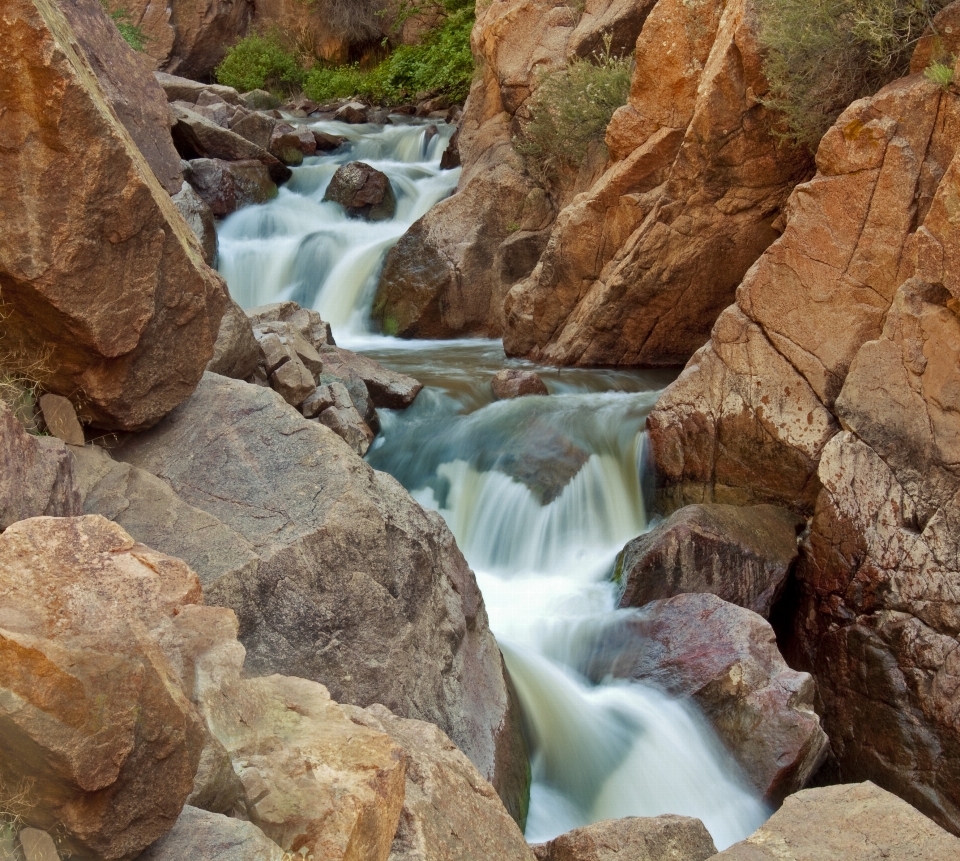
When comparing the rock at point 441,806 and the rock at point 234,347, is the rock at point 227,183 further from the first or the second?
the rock at point 441,806

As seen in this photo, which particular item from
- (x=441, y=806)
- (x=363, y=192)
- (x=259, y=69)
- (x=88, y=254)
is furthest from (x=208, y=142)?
(x=441, y=806)

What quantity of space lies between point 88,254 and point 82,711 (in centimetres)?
255

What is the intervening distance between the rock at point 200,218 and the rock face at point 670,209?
14.4ft

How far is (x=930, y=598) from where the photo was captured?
223 inches

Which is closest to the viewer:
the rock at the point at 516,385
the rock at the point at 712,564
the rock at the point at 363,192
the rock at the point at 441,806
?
the rock at the point at 441,806

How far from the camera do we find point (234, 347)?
20.7 feet

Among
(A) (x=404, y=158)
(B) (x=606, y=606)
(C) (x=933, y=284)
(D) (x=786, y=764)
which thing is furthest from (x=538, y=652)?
(A) (x=404, y=158)

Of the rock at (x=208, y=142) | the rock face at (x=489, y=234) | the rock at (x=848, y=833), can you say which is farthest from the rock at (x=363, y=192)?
the rock at (x=848, y=833)

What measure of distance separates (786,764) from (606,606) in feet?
6.36

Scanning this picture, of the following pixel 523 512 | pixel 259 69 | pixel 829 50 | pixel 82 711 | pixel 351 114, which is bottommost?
pixel 523 512

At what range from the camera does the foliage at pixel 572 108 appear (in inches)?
433

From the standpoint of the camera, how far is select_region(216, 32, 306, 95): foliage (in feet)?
71.8

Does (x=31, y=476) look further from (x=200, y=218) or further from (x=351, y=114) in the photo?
(x=351, y=114)

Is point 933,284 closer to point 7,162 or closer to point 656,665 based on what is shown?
point 656,665
